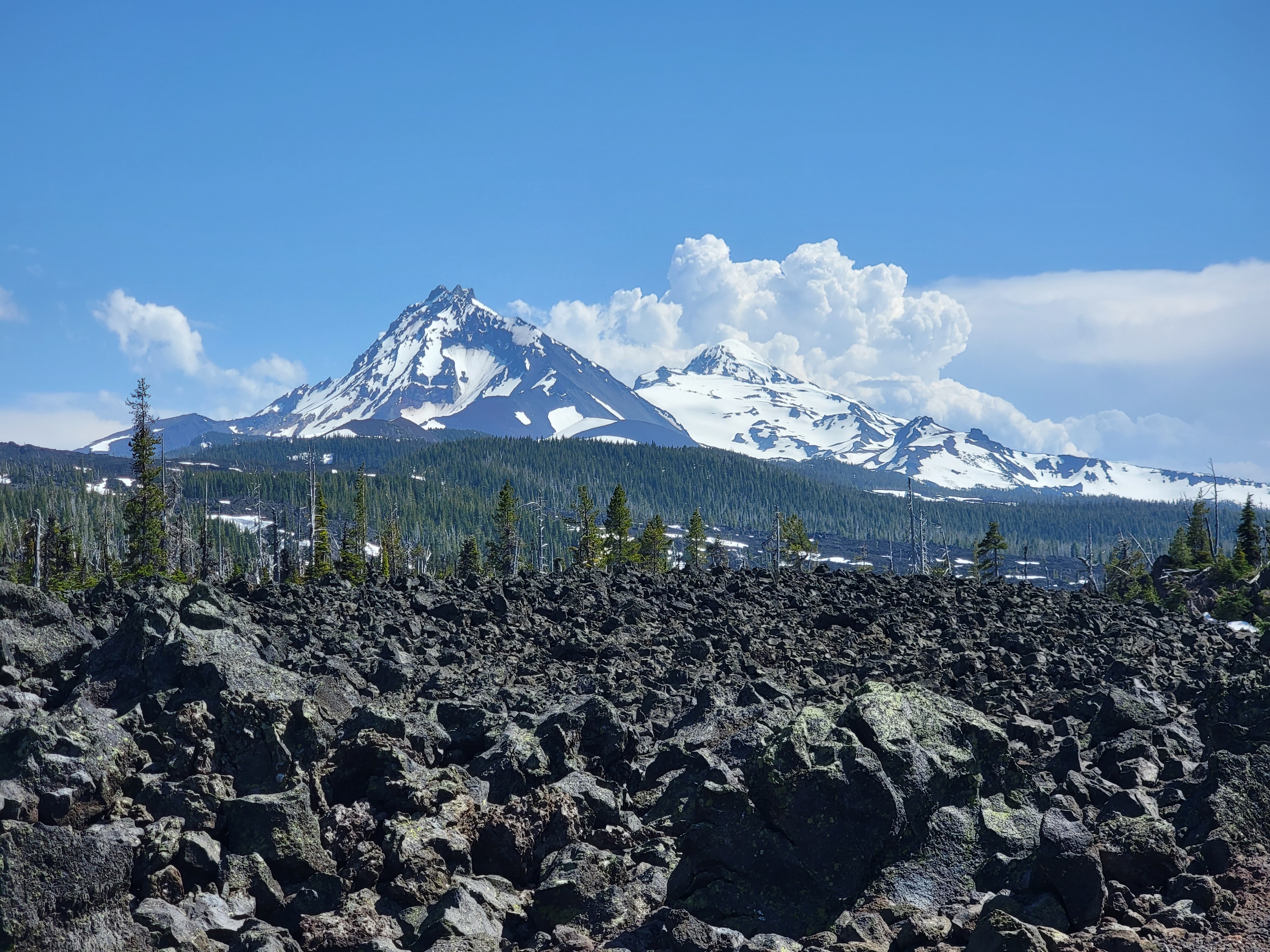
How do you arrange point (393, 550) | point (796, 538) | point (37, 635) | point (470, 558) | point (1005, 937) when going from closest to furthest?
point (1005, 937) < point (37, 635) < point (470, 558) < point (796, 538) < point (393, 550)

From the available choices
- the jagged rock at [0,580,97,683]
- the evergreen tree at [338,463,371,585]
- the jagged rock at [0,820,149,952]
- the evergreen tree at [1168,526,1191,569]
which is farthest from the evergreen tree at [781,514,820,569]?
the jagged rock at [0,820,149,952]

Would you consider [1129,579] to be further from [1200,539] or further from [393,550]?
[393,550]

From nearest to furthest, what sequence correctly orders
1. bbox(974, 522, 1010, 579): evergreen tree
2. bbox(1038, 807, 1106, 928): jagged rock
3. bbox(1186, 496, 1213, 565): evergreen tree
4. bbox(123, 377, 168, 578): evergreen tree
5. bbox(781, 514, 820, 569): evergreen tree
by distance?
bbox(1038, 807, 1106, 928): jagged rock, bbox(123, 377, 168, 578): evergreen tree, bbox(1186, 496, 1213, 565): evergreen tree, bbox(974, 522, 1010, 579): evergreen tree, bbox(781, 514, 820, 569): evergreen tree

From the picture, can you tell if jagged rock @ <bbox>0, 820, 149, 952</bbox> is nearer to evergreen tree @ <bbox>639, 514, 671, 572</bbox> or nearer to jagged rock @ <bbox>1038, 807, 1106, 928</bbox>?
jagged rock @ <bbox>1038, 807, 1106, 928</bbox>

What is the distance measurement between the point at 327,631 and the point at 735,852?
16556 millimetres

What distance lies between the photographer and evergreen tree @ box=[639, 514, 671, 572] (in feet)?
311

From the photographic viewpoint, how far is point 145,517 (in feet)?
184

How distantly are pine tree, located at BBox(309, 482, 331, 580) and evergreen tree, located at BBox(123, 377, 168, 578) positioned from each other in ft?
41.1

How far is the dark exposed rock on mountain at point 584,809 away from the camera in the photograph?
848 centimetres

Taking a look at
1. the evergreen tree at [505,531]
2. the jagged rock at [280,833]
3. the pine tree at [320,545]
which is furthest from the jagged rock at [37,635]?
the evergreen tree at [505,531]

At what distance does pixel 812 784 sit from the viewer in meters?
9.88

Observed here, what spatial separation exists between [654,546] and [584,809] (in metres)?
85.4

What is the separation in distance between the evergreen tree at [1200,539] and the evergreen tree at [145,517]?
7162 cm

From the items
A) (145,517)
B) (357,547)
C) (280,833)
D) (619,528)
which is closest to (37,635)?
(280,833)
